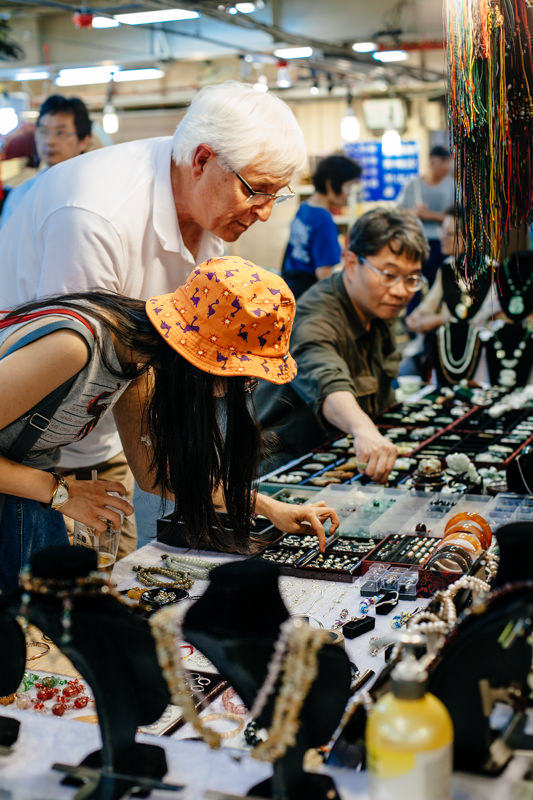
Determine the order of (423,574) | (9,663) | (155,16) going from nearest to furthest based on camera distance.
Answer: (9,663) < (423,574) < (155,16)

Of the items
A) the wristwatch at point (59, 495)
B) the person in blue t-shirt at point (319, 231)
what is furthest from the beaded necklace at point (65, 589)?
the person in blue t-shirt at point (319, 231)

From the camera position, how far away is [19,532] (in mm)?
1837

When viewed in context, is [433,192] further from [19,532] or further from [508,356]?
[19,532]

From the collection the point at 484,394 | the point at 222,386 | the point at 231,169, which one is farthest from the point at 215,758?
the point at 484,394

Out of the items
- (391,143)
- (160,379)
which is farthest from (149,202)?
(391,143)

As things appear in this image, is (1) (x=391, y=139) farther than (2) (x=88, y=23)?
Yes

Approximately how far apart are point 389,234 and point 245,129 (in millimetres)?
1143

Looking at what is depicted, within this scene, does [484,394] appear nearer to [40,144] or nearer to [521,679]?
[40,144]

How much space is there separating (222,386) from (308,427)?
1693 mm

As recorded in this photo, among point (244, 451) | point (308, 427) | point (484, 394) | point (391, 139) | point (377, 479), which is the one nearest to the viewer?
point (244, 451)

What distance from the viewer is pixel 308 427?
3.29 meters

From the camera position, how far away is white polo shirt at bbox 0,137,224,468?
206 centimetres

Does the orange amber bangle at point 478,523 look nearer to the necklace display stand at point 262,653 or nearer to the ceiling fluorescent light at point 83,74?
the necklace display stand at point 262,653

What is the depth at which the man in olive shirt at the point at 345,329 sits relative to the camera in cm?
296
